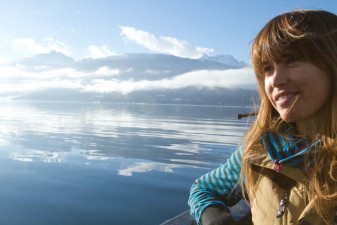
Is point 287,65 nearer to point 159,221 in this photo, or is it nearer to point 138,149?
point 159,221

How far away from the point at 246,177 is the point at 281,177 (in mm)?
301

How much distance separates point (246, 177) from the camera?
2.28 meters

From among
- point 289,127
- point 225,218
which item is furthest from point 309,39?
point 225,218

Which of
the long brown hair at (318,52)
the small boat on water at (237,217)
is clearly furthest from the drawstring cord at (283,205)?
the small boat on water at (237,217)

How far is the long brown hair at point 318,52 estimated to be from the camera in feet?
6.09

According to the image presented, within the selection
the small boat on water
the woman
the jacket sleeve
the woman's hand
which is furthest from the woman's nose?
the small boat on water

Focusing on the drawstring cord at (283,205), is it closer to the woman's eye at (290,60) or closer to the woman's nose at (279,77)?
the woman's nose at (279,77)

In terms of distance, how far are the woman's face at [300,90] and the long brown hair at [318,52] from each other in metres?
0.04

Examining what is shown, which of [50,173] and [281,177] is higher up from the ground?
[281,177]

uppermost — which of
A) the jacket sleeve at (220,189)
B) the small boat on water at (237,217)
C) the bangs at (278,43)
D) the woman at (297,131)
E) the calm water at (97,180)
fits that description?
the bangs at (278,43)

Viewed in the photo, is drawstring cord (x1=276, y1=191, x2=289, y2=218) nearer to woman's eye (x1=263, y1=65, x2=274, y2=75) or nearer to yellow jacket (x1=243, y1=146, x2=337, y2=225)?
yellow jacket (x1=243, y1=146, x2=337, y2=225)

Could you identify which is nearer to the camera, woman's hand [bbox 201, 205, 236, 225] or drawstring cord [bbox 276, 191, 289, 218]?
drawstring cord [bbox 276, 191, 289, 218]

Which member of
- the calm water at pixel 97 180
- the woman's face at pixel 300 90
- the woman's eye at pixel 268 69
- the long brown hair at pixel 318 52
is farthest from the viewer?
the calm water at pixel 97 180

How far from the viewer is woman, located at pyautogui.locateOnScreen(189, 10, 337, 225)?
1.89 meters
